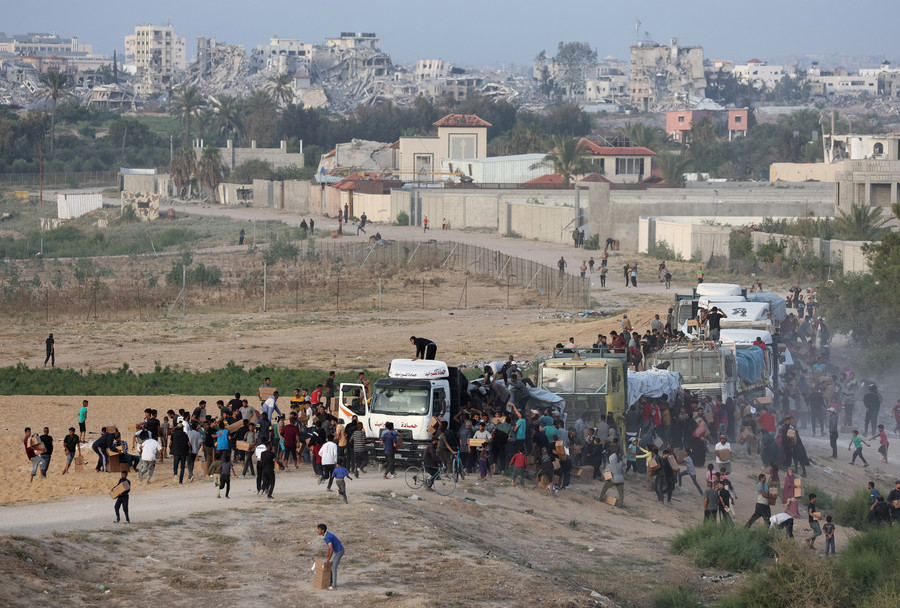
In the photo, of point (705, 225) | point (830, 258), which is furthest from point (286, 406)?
point (705, 225)

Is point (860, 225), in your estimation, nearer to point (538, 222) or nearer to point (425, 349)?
point (538, 222)

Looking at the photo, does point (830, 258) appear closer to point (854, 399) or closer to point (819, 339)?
point (819, 339)

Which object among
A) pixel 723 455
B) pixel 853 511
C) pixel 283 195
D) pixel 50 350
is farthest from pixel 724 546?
pixel 283 195

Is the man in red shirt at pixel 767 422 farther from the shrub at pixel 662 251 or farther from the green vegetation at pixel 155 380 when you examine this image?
the shrub at pixel 662 251

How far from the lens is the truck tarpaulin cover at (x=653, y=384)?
24.9m

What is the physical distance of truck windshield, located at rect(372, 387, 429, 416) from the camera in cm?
2191

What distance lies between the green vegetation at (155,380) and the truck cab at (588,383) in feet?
27.3

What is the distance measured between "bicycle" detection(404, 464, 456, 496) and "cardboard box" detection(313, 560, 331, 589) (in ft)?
17.4

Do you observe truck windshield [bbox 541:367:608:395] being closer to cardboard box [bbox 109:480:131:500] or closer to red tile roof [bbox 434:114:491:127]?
cardboard box [bbox 109:480:131:500]

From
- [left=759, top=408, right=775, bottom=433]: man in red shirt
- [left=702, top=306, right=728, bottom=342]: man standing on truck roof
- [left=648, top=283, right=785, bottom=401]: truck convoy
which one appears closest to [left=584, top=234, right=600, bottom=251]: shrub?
[left=648, top=283, right=785, bottom=401]: truck convoy

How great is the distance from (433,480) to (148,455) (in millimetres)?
5013

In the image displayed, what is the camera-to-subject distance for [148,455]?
72.5ft

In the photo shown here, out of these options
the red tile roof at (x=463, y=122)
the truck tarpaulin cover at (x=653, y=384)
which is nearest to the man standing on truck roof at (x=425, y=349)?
the truck tarpaulin cover at (x=653, y=384)

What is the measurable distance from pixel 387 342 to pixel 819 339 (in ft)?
43.3
